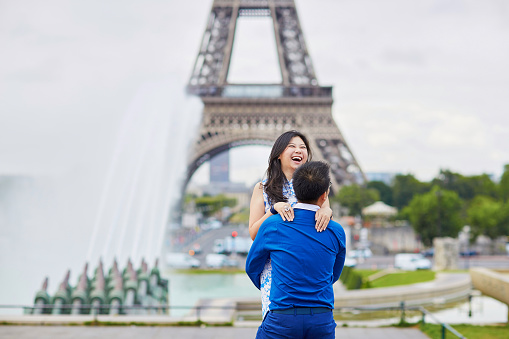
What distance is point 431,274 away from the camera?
21.9m

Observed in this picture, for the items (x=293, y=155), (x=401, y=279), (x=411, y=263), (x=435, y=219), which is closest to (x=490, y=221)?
(x=435, y=219)

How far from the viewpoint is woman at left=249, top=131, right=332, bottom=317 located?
3.48 m

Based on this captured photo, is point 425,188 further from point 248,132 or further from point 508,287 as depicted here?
point 508,287

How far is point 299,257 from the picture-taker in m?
3.12

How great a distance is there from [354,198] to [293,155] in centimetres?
5111

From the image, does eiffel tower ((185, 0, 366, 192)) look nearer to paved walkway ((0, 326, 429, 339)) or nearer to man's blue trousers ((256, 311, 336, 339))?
paved walkway ((0, 326, 429, 339))

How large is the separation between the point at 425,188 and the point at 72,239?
2353 inches

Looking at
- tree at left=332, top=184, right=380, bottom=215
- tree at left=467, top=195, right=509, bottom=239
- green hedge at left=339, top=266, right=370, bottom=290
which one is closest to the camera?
green hedge at left=339, top=266, right=370, bottom=290

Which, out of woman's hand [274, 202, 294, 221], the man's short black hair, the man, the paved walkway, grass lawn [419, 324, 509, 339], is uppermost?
the man's short black hair

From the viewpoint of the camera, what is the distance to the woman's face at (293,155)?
3781 mm

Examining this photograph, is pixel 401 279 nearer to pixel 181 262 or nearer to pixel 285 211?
pixel 181 262

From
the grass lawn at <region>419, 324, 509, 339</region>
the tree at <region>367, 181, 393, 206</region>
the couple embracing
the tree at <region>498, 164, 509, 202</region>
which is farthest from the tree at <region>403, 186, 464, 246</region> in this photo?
the couple embracing

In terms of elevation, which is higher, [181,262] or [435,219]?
[435,219]

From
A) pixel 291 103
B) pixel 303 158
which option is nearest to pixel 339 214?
pixel 291 103
